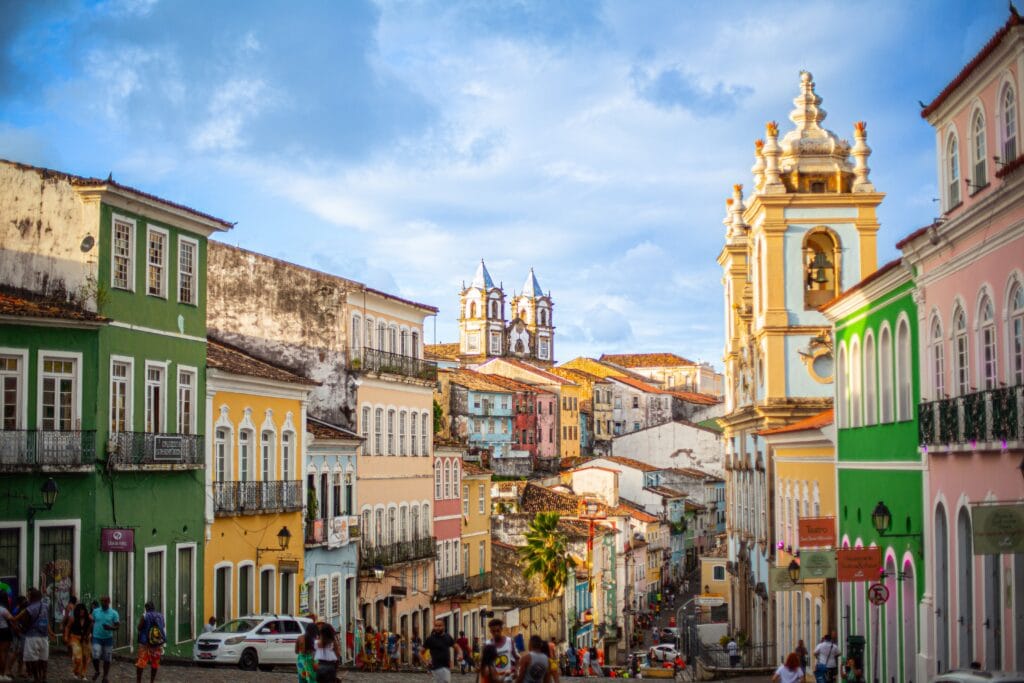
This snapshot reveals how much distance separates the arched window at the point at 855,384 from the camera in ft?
113

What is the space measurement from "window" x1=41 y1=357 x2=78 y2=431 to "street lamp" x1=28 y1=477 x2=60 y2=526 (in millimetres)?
1291

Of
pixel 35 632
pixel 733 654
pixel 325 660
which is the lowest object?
pixel 733 654

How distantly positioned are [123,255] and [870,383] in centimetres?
1664

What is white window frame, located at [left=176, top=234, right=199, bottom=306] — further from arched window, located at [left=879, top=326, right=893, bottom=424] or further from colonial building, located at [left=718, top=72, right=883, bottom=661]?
colonial building, located at [left=718, top=72, right=883, bottom=661]

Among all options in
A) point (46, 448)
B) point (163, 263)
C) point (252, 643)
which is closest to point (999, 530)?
point (252, 643)

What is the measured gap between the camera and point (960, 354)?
25.7 m

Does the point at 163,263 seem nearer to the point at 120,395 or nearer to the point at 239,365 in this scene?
the point at 120,395

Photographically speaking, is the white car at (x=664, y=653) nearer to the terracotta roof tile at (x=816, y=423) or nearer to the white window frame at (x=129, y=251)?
the terracotta roof tile at (x=816, y=423)

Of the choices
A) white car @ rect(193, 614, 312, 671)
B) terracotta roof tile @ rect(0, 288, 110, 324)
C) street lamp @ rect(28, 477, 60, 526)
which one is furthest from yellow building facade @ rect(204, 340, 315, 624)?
street lamp @ rect(28, 477, 60, 526)

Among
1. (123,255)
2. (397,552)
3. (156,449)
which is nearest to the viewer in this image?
(123,255)

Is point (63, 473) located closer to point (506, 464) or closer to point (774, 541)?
point (774, 541)

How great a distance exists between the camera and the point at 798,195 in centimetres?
5331

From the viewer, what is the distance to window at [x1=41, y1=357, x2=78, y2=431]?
3127 cm

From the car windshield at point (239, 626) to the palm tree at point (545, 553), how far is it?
38193 millimetres
